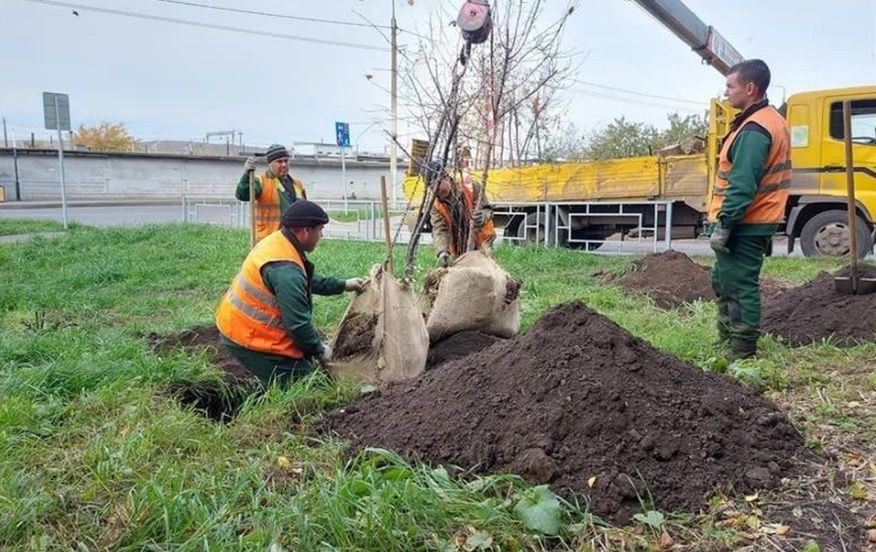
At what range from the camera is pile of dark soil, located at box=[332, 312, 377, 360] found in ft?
12.3

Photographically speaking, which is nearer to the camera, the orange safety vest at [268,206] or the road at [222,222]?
the orange safety vest at [268,206]

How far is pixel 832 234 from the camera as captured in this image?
353 inches

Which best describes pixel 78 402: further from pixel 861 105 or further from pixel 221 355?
pixel 861 105

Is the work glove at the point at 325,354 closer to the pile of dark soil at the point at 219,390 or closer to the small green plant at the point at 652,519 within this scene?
the pile of dark soil at the point at 219,390

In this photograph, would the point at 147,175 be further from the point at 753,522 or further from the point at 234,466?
the point at 753,522

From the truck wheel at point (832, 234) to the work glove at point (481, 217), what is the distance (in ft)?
19.5

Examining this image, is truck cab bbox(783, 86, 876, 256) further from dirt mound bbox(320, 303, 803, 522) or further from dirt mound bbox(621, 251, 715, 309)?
dirt mound bbox(320, 303, 803, 522)

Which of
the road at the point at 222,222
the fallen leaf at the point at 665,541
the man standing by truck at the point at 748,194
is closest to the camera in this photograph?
the fallen leaf at the point at 665,541

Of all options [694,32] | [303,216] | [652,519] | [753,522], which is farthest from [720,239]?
[694,32]

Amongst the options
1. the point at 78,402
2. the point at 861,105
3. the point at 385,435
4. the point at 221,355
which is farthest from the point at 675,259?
the point at 78,402

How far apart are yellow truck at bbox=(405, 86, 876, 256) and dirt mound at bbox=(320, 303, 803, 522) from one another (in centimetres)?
389

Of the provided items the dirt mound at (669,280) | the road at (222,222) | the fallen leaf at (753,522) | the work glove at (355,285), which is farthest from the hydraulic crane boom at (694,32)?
the fallen leaf at (753,522)

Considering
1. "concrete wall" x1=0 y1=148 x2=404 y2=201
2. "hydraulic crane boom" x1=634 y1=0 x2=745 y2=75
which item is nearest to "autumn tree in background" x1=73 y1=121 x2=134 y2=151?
"concrete wall" x1=0 y1=148 x2=404 y2=201

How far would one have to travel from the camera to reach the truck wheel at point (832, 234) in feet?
28.8
